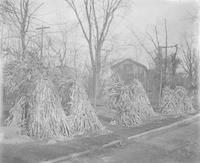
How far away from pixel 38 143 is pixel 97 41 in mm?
19701

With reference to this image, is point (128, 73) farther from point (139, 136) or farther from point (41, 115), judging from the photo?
point (41, 115)

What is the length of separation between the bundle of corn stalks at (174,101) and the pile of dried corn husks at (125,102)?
414cm

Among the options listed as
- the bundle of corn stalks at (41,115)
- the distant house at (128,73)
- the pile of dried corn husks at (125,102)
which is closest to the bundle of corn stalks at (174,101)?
the distant house at (128,73)

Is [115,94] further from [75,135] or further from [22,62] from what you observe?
[22,62]

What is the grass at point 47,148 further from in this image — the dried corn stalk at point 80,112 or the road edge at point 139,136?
the dried corn stalk at point 80,112

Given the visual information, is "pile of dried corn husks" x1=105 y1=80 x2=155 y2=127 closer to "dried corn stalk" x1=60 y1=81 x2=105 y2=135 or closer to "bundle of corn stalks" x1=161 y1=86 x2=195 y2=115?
"dried corn stalk" x1=60 y1=81 x2=105 y2=135

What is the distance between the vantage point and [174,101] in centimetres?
1582

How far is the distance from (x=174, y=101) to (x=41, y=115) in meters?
9.75

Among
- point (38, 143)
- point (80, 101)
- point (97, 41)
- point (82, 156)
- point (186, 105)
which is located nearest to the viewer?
point (82, 156)

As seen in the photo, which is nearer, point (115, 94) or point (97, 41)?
point (115, 94)

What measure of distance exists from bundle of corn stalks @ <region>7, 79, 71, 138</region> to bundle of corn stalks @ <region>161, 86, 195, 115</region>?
8.69 meters

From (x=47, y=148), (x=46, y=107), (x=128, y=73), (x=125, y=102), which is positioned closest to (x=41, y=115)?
(x=46, y=107)

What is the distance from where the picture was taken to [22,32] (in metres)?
16.8

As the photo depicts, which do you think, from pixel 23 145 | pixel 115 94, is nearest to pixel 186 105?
pixel 115 94
